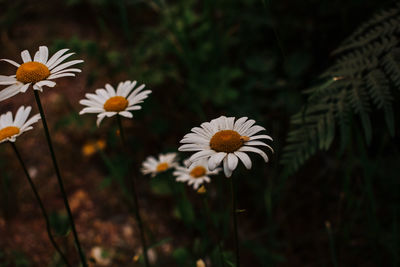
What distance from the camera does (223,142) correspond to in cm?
85

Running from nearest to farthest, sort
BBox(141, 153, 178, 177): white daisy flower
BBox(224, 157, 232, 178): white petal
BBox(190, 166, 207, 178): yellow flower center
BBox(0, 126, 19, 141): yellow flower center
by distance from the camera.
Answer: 1. BBox(224, 157, 232, 178): white petal
2. BBox(0, 126, 19, 141): yellow flower center
3. BBox(190, 166, 207, 178): yellow flower center
4. BBox(141, 153, 178, 177): white daisy flower

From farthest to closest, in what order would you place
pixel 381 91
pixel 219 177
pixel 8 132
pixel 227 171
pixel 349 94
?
pixel 219 177 < pixel 349 94 < pixel 381 91 < pixel 8 132 < pixel 227 171

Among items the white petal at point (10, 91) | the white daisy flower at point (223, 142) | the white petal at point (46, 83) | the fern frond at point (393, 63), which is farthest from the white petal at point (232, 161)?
the fern frond at point (393, 63)

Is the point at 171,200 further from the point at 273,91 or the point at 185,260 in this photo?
the point at 273,91

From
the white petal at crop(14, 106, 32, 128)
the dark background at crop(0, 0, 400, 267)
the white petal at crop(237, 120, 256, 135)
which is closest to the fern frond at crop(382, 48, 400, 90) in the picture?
the dark background at crop(0, 0, 400, 267)

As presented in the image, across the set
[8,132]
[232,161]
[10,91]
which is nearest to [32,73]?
[10,91]

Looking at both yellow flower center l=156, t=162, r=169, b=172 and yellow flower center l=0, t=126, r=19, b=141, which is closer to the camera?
yellow flower center l=0, t=126, r=19, b=141

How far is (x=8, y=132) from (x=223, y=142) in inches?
25.5

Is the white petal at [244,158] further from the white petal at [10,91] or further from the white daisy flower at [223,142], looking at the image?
the white petal at [10,91]

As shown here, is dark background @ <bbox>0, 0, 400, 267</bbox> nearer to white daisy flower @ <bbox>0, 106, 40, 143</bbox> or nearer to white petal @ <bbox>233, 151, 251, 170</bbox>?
white daisy flower @ <bbox>0, 106, 40, 143</bbox>

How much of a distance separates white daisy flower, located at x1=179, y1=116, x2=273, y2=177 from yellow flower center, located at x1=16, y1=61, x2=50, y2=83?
417 mm

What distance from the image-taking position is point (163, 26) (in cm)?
A: 215

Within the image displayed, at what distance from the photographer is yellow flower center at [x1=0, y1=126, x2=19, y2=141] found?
99cm

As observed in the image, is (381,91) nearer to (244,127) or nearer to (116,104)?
(244,127)
